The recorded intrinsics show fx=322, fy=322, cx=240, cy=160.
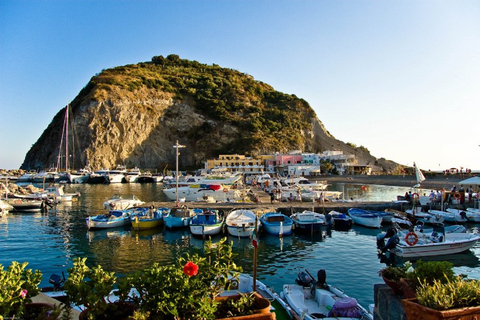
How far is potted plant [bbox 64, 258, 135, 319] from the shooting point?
4.70 metres

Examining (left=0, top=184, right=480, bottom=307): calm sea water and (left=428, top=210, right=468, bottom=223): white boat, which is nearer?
(left=0, top=184, right=480, bottom=307): calm sea water

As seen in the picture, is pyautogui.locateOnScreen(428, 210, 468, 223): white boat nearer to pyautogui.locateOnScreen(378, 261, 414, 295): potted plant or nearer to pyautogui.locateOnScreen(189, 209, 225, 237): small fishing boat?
pyautogui.locateOnScreen(189, 209, 225, 237): small fishing boat

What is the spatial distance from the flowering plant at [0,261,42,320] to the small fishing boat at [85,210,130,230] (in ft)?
76.0

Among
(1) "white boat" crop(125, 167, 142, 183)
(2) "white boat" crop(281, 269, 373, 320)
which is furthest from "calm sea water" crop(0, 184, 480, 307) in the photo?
(1) "white boat" crop(125, 167, 142, 183)

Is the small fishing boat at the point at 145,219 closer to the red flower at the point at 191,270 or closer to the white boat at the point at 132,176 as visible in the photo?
the red flower at the point at 191,270

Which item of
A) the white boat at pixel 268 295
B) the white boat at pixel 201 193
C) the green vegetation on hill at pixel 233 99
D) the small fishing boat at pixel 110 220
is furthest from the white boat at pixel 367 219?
the green vegetation on hill at pixel 233 99

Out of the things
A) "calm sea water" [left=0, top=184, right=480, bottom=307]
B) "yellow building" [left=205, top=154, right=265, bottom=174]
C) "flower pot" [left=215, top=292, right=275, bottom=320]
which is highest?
"yellow building" [left=205, top=154, right=265, bottom=174]

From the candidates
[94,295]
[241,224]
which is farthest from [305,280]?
[241,224]

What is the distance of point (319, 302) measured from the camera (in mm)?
10492

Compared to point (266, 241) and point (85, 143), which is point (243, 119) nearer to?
point (85, 143)

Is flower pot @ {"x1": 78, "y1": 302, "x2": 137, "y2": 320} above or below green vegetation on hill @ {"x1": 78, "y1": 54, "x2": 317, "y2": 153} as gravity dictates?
below

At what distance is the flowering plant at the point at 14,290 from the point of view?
14.2 feet

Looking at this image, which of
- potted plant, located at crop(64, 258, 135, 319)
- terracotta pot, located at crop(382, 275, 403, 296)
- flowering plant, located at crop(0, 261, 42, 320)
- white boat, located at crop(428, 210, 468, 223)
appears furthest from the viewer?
white boat, located at crop(428, 210, 468, 223)

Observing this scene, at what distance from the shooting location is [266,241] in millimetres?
22828
